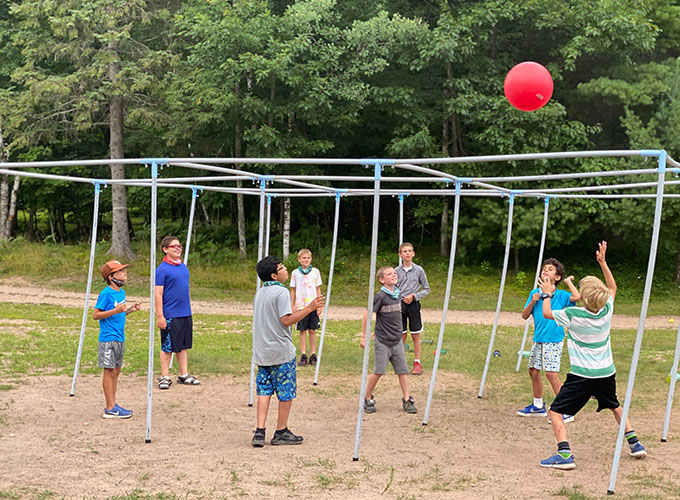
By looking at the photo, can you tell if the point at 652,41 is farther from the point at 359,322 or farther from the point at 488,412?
the point at 488,412

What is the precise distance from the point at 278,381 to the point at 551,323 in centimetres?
275

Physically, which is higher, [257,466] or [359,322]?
[257,466]

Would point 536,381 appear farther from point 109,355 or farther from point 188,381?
point 109,355

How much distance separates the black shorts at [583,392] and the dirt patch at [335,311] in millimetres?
9586

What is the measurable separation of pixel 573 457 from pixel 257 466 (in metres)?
2.56

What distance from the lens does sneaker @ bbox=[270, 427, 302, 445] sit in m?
6.10

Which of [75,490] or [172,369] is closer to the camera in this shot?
[75,490]

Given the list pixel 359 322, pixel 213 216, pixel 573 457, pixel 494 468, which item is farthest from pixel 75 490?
pixel 213 216

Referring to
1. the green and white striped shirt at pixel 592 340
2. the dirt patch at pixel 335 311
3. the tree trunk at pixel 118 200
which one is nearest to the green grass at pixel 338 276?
the tree trunk at pixel 118 200

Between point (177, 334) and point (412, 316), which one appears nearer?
point (177, 334)

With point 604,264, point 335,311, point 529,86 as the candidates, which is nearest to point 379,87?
point 335,311

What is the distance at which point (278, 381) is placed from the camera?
19.8 ft

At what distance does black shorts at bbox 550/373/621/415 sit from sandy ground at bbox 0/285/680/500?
0.51 m

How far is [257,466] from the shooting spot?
215 inches
